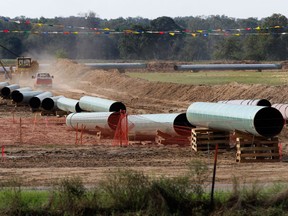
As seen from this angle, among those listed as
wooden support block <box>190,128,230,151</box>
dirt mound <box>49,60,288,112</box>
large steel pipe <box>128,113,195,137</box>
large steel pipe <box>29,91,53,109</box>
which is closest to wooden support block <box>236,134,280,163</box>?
wooden support block <box>190,128,230,151</box>

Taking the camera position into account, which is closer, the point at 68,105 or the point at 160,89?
the point at 68,105

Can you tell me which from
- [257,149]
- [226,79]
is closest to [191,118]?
[257,149]

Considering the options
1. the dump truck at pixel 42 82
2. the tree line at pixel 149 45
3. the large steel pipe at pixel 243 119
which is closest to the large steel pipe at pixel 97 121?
the large steel pipe at pixel 243 119

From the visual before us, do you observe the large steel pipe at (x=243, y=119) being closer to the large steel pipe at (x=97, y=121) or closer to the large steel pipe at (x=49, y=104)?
the large steel pipe at (x=97, y=121)

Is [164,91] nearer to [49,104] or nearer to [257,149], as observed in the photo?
[49,104]

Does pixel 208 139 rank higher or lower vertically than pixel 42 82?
higher

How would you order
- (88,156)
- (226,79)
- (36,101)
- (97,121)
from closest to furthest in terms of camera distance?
(88,156), (97,121), (36,101), (226,79)

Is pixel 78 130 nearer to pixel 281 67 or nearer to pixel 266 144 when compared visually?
pixel 266 144

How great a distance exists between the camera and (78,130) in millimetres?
37219

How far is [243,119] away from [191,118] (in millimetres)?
4121

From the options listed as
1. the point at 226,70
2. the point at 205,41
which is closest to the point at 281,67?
the point at 226,70

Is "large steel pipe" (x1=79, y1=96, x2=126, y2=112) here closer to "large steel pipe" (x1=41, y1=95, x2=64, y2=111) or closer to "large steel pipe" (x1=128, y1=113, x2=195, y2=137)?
"large steel pipe" (x1=41, y1=95, x2=64, y2=111)

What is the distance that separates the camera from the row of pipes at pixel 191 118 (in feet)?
87.9

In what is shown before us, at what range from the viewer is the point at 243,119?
2662cm
